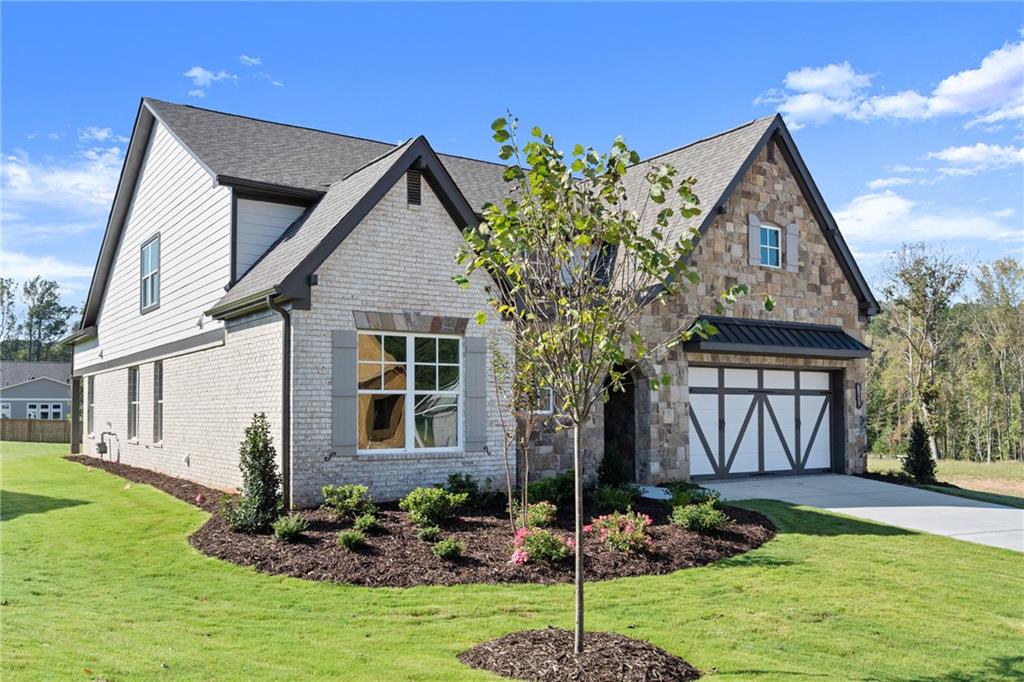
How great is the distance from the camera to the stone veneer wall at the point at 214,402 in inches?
517

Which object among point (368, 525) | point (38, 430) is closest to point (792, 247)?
point (368, 525)

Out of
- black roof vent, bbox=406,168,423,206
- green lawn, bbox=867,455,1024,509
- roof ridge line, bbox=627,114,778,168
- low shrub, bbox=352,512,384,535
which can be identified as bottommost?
green lawn, bbox=867,455,1024,509

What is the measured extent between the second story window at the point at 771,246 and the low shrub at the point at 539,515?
31.8ft

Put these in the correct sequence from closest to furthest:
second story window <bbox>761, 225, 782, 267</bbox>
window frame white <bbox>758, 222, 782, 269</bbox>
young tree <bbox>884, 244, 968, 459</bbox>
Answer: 1. window frame white <bbox>758, 222, 782, 269</bbox>
2. second story window <bbox>761, 225, 782, 267</bbox>
3. young tree <bbox>884, 244, 968, 459</bbox>

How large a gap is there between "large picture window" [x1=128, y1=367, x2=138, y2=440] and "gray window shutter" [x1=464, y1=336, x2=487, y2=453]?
420 inches

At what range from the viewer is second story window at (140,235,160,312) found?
18.9 m

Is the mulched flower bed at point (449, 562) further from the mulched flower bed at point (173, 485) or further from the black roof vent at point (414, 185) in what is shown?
the black roof vent at point (414, 185)

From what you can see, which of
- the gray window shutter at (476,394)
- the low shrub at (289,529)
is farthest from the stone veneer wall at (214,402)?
the gray window shutter at (476,394)

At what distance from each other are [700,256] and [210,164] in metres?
9.90

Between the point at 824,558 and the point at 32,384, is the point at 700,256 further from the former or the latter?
the point at 32,384

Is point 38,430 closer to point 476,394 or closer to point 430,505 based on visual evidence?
point 476,394

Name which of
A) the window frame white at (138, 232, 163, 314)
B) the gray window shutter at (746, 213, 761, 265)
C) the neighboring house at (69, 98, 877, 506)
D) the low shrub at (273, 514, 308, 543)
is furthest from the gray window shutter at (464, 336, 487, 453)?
the window frame white at (138, 232, 163, 314)

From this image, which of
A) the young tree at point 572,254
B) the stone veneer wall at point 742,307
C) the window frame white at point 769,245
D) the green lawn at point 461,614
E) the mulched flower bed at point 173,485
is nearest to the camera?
the young tree at point 572,254

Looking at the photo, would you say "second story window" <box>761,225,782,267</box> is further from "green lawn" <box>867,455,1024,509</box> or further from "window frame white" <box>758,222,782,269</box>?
"green lawn" <box>867,455,1024,509</box>
